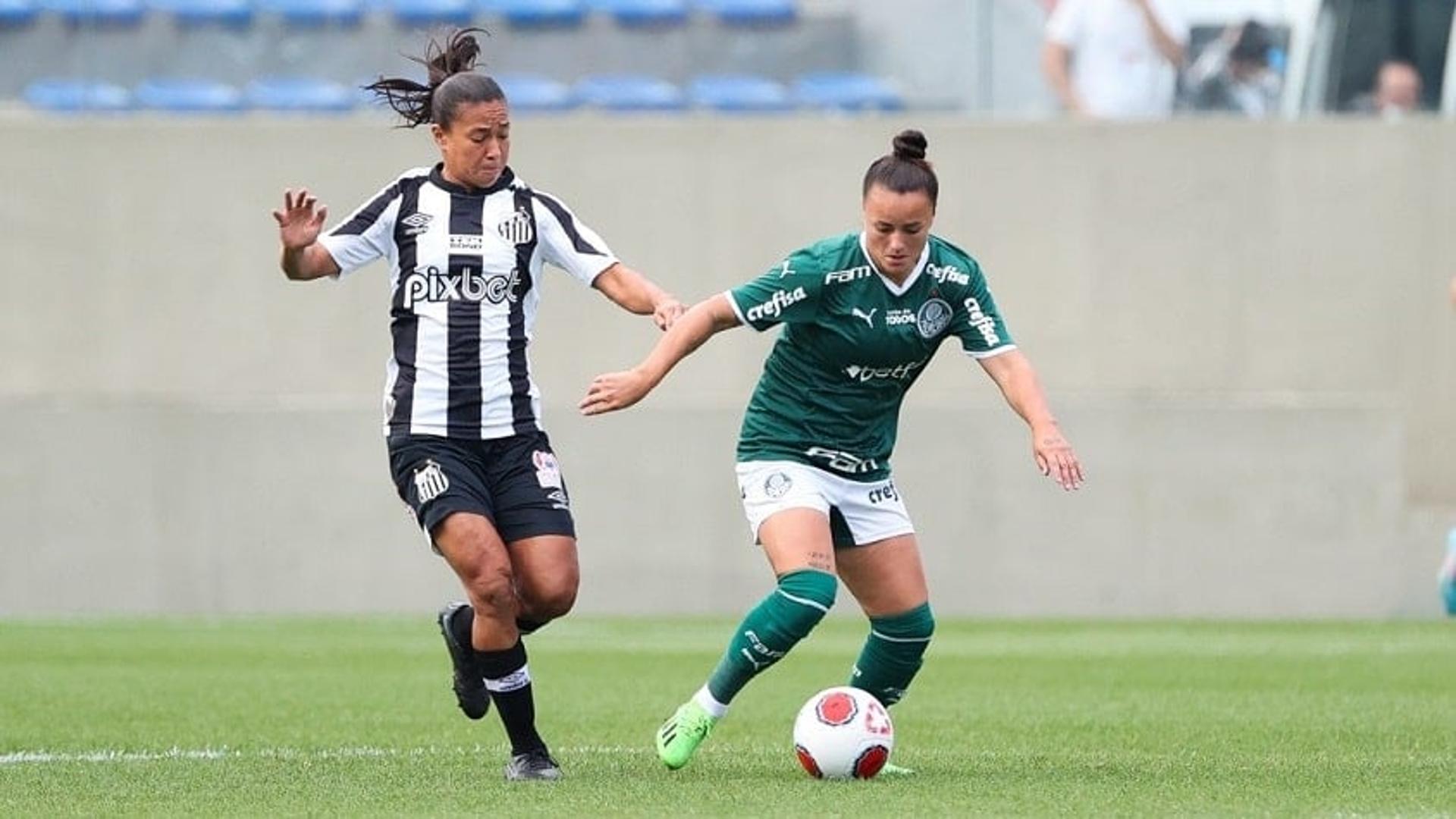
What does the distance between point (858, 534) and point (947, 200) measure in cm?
1216

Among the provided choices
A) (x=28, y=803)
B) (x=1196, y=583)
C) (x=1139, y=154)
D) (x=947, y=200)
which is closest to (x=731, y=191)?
(x=947, y=200)

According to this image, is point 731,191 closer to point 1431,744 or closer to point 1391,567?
point 1391,567

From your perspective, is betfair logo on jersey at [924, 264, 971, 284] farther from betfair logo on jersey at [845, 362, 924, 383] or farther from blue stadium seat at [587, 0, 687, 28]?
blue stadium seat at [587, 0, 687, 28]

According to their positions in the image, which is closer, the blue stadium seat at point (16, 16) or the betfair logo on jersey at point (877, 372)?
the betfair logo on jersey at point (877, 372)

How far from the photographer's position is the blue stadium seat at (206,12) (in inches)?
741

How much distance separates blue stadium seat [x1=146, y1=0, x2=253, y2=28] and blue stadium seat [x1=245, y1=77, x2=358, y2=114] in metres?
0.58

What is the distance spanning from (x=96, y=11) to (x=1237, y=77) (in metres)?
8.39

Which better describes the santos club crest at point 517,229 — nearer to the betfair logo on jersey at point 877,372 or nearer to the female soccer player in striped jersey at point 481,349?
the female soccer player in striped jersey at point 481,349

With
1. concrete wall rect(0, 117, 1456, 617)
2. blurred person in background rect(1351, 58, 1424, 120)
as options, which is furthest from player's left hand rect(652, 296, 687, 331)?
blurred person in background rect(1351, 58, 1424, 120)

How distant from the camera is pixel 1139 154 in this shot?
19.6 metres

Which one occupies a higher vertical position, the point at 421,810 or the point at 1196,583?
the point at 421,810

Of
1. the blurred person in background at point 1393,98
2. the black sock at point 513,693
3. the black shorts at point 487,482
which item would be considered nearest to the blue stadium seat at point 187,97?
the blurred person in background at point 1393,98

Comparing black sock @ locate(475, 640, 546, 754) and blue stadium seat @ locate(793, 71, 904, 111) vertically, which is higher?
blue stadium seat @ locate(793, 71, 904, 111)

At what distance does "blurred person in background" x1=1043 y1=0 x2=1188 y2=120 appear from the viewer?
62.0 ft
